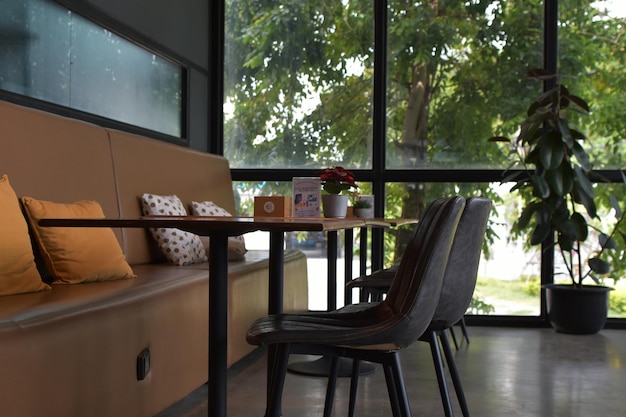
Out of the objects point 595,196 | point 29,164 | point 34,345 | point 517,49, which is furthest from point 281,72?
point 34,345

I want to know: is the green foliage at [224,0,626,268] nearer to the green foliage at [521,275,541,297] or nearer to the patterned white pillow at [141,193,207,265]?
the green foliage at [521,275,541,297]

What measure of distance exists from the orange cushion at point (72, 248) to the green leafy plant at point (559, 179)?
2978 millimetres

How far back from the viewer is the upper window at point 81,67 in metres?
3.28

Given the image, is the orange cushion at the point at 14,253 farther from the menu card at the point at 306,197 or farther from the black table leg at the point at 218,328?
the menu card at the point at 306,197

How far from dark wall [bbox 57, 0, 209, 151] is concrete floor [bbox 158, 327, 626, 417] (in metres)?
1.99

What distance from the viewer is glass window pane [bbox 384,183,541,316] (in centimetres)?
541

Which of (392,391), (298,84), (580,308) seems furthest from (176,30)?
(392,391)

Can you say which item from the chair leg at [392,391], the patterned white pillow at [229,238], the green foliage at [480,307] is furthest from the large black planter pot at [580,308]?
the chair leg at [392,391]

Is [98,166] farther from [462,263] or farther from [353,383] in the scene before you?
[462,263]

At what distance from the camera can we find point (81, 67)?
3.82 m

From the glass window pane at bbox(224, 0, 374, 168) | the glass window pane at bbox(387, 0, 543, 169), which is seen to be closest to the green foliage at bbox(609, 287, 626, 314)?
the glass window pane at bbox(387, 0, 543, 169)

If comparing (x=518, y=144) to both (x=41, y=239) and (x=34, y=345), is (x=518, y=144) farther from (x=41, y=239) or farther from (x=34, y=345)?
(x=34, y=345)

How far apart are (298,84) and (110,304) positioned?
3.54 m

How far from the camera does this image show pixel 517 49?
5441 millimetres
